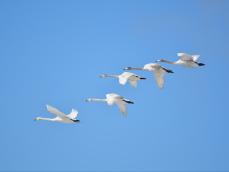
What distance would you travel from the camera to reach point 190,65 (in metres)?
54.6

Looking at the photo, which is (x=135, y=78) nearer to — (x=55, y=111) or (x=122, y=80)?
(x=122, y=80)

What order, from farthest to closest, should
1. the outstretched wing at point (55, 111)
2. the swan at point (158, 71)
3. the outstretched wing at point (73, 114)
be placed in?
the swan at point (158, 71) < the outstretched wing at point (73, 114) < the outstretched wing at point (55, 111)

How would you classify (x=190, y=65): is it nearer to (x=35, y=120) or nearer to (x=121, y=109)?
(x=121, y=109)

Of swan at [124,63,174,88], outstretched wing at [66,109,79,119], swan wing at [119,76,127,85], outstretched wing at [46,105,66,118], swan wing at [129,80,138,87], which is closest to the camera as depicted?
outstretched wing at [46,105,66,118]

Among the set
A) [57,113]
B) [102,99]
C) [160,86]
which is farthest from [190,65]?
[57,113]

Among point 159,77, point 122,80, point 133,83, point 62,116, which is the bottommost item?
point 62,116

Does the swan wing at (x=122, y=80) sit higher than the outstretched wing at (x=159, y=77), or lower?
lower

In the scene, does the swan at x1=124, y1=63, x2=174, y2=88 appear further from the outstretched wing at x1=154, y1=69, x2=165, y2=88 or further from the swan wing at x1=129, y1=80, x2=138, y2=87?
the swan wing at x1=129, y1=80, x2=138, y2=87

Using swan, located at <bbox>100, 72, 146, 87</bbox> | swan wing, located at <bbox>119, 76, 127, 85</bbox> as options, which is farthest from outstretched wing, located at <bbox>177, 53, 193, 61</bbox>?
swan wing, located at <bbox>119, 76, 127, 85</bbox>

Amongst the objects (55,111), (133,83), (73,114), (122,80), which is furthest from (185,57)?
(55,111)

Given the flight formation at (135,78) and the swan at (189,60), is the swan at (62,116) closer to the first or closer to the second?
the flight formation at (135,78)

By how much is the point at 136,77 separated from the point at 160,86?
2.07m

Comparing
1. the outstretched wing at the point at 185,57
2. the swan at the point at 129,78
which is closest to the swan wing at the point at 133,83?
the swan at the point at 129,78

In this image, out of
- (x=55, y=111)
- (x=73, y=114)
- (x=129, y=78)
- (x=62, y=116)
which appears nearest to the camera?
(x=55, y=111)
